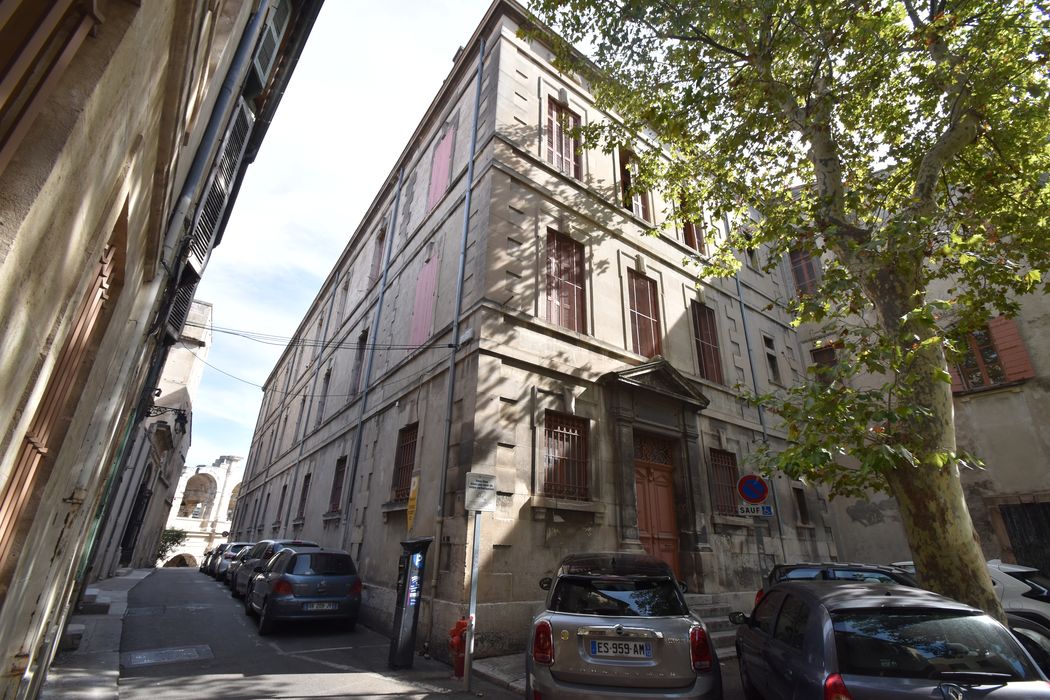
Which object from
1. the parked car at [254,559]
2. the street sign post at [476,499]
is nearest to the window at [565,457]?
the street sign post at [476,499]

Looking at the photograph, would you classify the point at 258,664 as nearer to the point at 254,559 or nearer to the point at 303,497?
the point at 254,559

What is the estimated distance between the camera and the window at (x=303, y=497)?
60.0 ft

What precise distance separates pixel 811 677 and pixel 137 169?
19.2 feet

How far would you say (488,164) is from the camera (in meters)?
11.0

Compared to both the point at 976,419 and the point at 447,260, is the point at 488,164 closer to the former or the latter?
the point at 447,260

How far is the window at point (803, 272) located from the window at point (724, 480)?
9.34 m

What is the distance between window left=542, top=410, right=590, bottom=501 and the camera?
939 cm

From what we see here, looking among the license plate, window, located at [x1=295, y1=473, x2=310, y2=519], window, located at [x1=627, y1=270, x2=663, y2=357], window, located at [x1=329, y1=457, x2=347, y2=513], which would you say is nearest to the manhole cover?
the license plate

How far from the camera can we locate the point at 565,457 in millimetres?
9750

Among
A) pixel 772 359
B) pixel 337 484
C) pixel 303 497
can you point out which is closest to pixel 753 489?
pixel 772 359

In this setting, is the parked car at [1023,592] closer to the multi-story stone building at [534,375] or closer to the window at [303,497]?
the multi-story stone building at [534,375]

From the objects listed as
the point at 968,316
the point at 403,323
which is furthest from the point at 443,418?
the point at 968,316

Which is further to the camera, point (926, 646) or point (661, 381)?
point (661, 381)

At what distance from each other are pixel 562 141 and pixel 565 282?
435 centimetres
